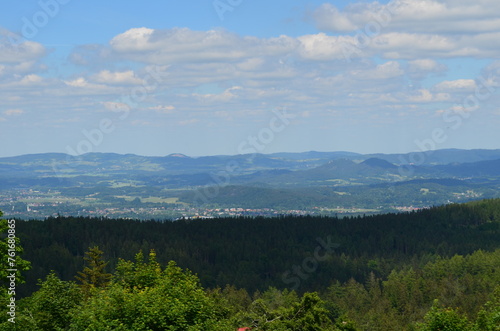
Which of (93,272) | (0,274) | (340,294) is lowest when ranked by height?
(340,294)

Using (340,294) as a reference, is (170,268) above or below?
above

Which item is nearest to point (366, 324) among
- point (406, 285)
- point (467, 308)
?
point (467, 308)

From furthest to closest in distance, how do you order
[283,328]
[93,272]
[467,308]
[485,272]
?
[485,272]
[467,308]
[93,272]
[283,328]

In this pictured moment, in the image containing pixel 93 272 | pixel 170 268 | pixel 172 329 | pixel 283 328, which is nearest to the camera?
pixel 172 329

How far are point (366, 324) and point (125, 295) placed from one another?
3525 inches

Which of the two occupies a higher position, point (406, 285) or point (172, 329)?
point (172, 329)

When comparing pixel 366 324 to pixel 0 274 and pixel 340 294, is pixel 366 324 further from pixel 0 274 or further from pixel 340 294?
pixel 0 274

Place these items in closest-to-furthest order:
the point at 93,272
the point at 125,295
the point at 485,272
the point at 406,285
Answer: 1. the point at 125,295
2. the point at 93,272
3. the point at 406,285
4. the point at 485,272

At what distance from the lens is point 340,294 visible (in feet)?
649

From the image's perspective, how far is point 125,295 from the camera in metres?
53.9

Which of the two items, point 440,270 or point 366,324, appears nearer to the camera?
point 366,324

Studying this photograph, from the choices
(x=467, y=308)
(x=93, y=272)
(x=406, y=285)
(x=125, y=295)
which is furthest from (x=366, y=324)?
(x=125, y=295)

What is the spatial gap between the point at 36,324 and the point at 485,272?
167 m

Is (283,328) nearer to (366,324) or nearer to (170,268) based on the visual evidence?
(170,268)
